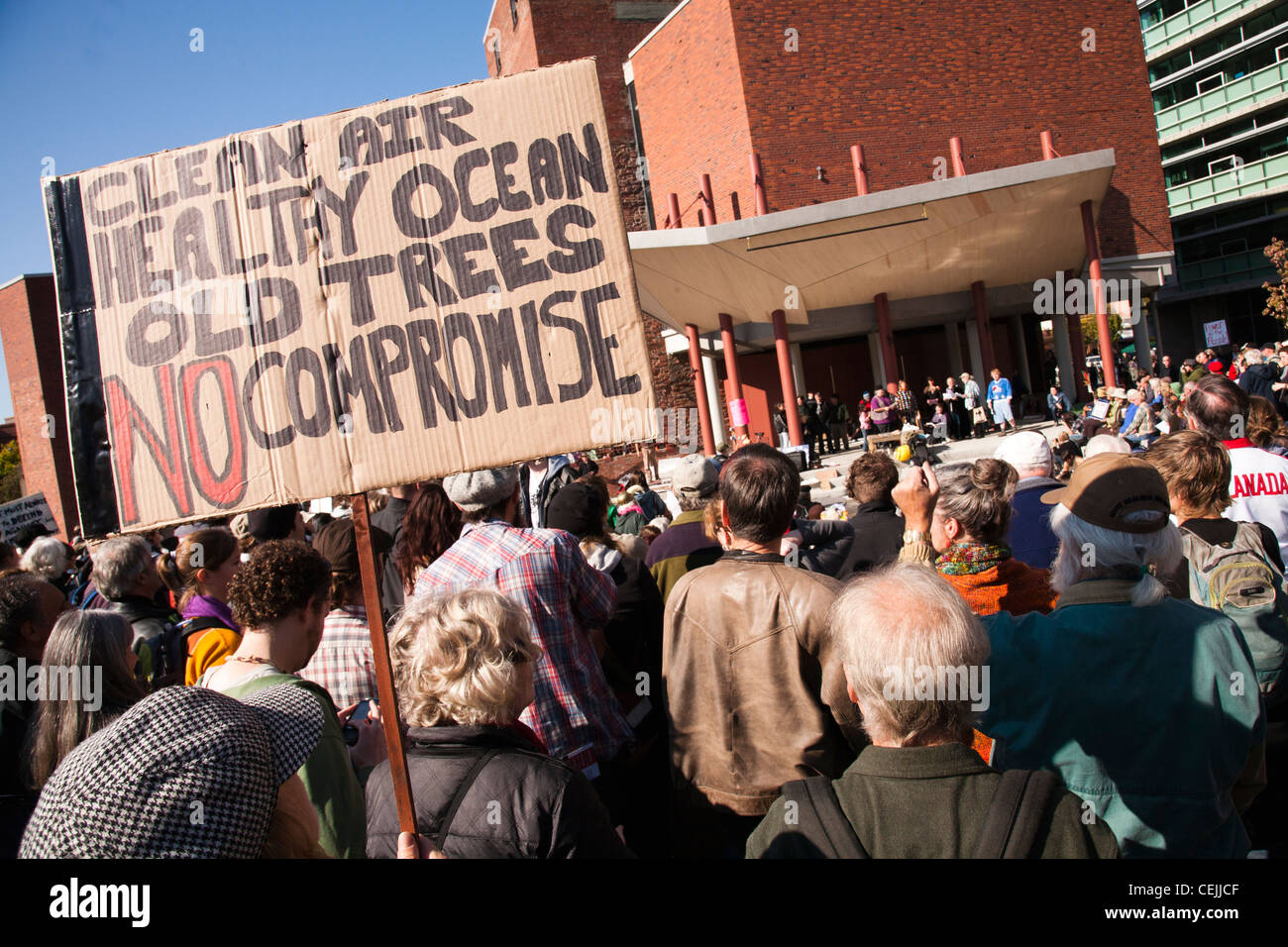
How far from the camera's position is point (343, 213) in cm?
225

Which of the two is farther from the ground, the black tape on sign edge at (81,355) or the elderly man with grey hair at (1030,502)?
the black tape on sign edge at (81,355)

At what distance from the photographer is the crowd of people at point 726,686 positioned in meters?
1.56

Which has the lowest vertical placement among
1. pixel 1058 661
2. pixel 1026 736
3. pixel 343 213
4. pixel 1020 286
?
pixel 1026 736

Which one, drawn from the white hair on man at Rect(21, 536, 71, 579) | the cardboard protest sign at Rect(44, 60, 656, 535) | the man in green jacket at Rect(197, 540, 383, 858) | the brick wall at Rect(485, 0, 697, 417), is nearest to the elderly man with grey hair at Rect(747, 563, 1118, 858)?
the cardboard protest sign at Rect(44, 60, 656, 535)

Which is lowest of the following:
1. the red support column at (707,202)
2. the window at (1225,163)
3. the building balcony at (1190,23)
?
the red support column at (707,202)

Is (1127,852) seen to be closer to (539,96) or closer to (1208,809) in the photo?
(1208,809)

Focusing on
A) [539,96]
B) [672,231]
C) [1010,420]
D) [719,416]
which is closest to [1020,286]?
[1010,420]

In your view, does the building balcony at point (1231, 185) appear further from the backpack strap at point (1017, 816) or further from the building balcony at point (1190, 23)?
the backpack strap at point (1017, 816)

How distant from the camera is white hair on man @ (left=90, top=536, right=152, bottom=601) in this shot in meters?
4.04

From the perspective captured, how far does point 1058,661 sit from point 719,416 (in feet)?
85.9

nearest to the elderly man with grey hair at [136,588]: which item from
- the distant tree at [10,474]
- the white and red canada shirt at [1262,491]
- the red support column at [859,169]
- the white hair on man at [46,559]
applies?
the white hair on man at [46,559]

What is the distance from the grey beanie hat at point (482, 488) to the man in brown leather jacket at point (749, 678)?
31.8 inches

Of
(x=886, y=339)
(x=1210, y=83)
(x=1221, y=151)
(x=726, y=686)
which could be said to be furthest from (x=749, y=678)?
(x=1210, y=83)

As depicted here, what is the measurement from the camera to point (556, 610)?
9.18 ft
